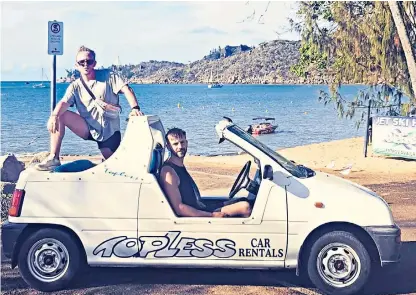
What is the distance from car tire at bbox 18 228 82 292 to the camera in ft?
21.3

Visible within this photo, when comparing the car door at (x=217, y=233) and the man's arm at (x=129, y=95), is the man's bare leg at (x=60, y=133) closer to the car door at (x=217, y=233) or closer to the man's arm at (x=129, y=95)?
the man's arm at (x=129, y=95)

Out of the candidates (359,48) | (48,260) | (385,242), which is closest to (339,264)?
(385,242)

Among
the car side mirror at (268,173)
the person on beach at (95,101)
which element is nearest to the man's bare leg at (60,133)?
the person on beach at (95,101)

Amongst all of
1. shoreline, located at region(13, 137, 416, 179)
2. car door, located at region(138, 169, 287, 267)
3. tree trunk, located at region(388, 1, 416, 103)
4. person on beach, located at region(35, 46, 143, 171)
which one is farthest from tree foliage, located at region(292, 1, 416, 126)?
car door, located at region(138, 169, 287, 267)

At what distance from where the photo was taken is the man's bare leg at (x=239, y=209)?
650 centimetres

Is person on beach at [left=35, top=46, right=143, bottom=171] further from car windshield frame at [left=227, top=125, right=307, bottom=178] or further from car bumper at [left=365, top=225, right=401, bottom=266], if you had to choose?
car bumper at [left=365, top=225, right=401, bottom=266]

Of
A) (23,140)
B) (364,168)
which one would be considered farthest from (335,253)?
(23,140)

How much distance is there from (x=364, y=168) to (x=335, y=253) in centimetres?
1258

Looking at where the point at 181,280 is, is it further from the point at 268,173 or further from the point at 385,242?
the point at 385,242

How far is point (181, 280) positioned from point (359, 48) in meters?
17.0

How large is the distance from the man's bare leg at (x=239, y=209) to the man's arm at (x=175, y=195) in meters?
0.17

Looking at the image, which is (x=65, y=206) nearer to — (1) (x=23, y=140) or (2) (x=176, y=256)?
(2) (x=176, y=256)

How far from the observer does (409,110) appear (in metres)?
24.0

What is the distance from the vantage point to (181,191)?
666cm
